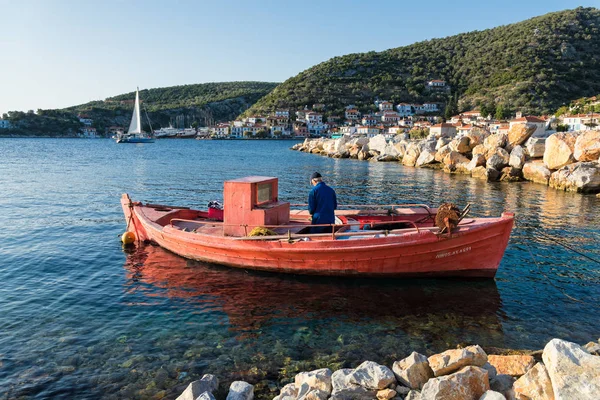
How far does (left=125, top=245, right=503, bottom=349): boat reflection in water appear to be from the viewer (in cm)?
860

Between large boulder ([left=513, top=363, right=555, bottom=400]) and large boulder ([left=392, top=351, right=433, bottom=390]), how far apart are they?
3.57 ft

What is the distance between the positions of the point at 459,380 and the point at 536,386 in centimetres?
84

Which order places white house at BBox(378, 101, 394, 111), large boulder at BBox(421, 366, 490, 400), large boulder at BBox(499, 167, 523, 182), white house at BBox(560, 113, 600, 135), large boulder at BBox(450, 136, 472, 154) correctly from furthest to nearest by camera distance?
1. white house at BBox(378, 101, 394, 111)
2. white house at BBox(560, 113, 600, 135)
3. large boulder at BBox(450, 136, 472, 154)
4. large boulder at BBox(499, 167, 523, 182)
5. large boulder at BBox(421, 366, 490, 400)

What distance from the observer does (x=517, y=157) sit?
1304 inches

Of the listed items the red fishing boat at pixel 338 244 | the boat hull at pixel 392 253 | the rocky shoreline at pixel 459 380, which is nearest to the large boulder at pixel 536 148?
the red fishing boat at pixel 338 244

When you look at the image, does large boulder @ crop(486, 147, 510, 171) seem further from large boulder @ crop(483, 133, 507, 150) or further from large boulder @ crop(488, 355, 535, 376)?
large boulder @ crop(488, 355, 535, 376)

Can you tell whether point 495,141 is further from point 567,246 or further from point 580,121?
point 580,121

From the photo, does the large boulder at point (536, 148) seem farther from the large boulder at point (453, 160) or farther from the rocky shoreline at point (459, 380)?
the rocky shoreline at point (459, 380)

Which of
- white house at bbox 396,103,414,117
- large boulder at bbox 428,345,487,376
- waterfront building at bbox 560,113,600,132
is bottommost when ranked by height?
large boulder at bbox 428,345,487,376

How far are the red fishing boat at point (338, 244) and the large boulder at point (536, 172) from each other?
21.0m

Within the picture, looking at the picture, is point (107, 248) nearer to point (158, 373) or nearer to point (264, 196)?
point (264, 196)

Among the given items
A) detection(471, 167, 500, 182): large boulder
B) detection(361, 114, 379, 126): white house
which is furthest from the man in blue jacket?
detection(361, 114, 379, 126): white house

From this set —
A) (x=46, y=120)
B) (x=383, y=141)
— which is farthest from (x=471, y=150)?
(x=46, y=120)

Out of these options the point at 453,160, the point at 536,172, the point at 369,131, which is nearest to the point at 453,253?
the point at 536,172
